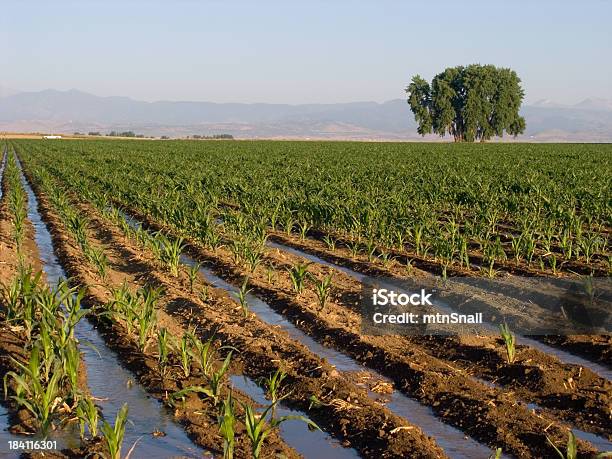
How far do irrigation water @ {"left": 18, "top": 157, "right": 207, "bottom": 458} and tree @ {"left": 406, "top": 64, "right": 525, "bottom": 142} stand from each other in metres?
89.6

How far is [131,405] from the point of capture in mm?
6020

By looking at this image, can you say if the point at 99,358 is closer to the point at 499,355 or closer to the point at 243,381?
the point at 243,381

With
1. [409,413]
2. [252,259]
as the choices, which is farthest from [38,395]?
[252,259]

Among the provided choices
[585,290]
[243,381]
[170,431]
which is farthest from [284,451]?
[585,290]

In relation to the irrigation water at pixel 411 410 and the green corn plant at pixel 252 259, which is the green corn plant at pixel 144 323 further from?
the green corn plant at pixel 252 259

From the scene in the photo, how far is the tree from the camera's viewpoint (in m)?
94.8

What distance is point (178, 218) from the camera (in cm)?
1434

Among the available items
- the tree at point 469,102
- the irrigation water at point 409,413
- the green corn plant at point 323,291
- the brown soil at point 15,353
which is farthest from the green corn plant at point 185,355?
the tree at point 469,102

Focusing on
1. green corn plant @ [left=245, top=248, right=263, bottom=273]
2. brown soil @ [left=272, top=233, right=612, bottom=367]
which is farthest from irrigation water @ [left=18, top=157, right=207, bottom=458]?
brown soil @ [left=272, top=233, right=612, bottom=367]

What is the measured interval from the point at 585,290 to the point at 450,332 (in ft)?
7.18

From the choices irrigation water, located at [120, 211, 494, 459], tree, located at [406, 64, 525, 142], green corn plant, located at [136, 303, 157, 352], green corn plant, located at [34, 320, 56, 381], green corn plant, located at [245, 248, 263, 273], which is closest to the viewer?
irrigation water, located at [120, 211, 494, 459]

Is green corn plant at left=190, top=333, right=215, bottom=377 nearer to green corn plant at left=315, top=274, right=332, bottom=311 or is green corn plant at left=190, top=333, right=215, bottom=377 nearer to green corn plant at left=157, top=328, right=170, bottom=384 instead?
green corn plant at left=157, top=328, right=170, bottom=384

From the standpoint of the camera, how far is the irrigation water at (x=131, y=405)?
5.21 metres

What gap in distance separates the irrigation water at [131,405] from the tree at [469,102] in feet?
294
